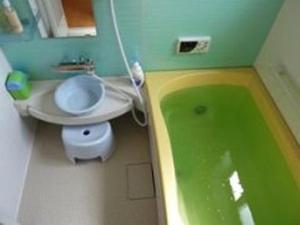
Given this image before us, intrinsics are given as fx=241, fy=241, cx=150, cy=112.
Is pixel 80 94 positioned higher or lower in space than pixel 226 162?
higher

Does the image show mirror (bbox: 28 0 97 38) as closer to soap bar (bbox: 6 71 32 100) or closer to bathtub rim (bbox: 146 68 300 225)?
soap bar (bbox: 6 71 32 100)

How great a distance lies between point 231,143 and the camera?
148 centimetres

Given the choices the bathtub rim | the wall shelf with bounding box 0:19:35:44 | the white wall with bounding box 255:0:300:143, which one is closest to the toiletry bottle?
the wall shelf with bounding box 0:19:35:44

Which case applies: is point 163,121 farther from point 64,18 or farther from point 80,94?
point 64,18

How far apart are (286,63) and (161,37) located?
63 cm

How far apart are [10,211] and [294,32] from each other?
1621 mm

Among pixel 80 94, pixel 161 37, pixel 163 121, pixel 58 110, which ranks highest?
pixel 161 37

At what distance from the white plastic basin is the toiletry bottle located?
1.15 ft

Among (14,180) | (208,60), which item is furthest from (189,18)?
(14,180)

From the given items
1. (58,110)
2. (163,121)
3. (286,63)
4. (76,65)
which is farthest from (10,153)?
→ (286,63)

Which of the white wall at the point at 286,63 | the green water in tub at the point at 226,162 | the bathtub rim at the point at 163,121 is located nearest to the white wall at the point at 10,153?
the bathtub rim at the point at 163,121

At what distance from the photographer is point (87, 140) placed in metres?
1.35

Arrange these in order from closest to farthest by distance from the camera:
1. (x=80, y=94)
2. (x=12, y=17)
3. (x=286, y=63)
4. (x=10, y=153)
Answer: (x=12, y=17), (x=286, y=63), (x=10, y=153), (x=80, y=94)

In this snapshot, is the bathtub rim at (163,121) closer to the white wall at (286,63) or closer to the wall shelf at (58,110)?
the white wall at (286,63)
